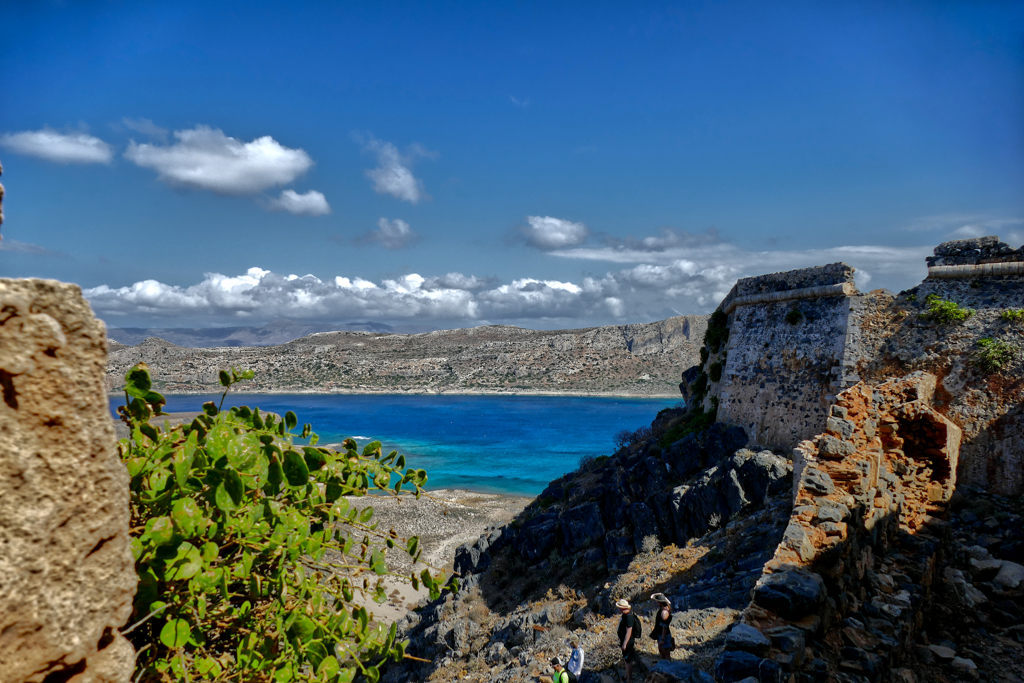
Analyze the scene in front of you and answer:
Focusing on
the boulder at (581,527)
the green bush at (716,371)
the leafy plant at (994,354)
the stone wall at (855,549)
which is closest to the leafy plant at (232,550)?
the stone wall at (855,549)

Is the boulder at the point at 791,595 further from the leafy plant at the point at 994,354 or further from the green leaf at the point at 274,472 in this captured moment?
the leafy plant at the point at 994,354

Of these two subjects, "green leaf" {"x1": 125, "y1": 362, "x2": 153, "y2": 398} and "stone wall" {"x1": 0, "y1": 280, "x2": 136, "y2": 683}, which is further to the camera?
"green leaf" {"x1": 125, "y1": 362, "x2": 153, "y2": 398}

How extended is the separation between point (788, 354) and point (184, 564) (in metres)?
18.4

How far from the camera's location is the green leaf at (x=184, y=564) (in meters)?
2.25

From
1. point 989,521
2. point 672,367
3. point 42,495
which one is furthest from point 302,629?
point 672,367

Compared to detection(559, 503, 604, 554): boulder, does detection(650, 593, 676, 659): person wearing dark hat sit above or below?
above

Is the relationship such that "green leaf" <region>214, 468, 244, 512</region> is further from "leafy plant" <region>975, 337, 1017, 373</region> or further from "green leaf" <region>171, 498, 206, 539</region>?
"leafy plant" <region>975, 337, 1017, 373</region>

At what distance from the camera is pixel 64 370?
5.19ft

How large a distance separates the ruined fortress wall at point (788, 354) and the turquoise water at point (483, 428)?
3662 cm

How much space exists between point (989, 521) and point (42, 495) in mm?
15093

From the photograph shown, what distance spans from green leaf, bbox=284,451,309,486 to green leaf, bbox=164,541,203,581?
19.2 inches

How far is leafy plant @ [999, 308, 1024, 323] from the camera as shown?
1452 centimetres

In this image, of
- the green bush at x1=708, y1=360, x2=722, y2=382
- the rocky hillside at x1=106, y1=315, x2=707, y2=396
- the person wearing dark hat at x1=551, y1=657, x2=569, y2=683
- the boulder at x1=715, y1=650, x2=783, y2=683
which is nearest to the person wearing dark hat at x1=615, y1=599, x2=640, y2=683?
the person wearing dark hat at x1=551, y1=657, x2=569, y2=683

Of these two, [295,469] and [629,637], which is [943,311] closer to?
[629,637]
